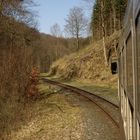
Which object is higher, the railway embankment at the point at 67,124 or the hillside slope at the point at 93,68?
the hillside slope at the point at 93,68

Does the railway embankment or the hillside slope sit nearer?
the railway embankment

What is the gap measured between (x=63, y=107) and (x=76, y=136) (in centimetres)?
760

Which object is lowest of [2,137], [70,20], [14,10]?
[2,137]

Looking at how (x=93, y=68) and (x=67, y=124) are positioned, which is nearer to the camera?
(x=67, y=124)

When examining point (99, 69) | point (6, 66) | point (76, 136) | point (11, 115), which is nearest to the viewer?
point (76, 136)

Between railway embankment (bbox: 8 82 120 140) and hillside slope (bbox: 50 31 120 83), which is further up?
hillside slope (bbox: 50 31 120 83)

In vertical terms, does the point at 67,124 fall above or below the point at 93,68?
below

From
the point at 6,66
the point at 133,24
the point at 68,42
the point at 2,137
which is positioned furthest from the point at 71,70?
the point at 68,42

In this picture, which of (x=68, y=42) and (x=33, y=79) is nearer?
Result: (x=33, y=79)

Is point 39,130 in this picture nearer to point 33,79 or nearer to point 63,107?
point 63,107

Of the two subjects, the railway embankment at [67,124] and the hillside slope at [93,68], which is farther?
the hillside slope at [93,68]

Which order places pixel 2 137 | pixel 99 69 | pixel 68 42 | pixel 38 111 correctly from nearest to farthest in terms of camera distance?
pixel 2 137
pixel 38 111
pixel 99 69
pixel 68 42

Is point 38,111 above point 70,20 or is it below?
below

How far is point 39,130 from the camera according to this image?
14891mm
